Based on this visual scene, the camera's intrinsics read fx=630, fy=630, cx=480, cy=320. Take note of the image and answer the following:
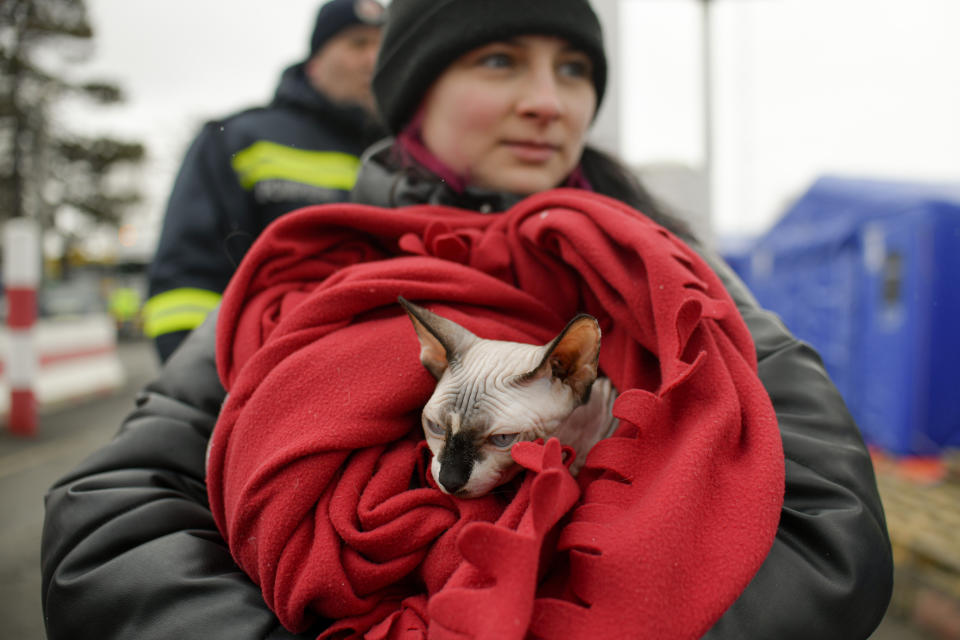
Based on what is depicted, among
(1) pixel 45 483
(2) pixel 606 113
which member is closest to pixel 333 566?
(2) pixel 606 113

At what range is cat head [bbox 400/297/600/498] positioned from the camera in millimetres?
908

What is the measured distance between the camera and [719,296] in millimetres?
A: 1060


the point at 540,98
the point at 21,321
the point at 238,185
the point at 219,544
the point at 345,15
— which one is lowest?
the point at 21,321

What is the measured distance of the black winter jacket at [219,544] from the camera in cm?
89

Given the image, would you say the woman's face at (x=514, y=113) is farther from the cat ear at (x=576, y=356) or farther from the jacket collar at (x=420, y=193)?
the cat ear at (x=576, y=356)

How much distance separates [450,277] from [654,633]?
627 millimetres

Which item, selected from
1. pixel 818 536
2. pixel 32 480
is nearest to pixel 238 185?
pixel 818 536

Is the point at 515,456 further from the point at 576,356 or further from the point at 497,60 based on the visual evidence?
the point at 497,60

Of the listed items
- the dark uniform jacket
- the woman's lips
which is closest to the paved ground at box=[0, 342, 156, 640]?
the dark uniform jacket

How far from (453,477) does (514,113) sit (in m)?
0.85

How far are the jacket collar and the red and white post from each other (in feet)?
21.0

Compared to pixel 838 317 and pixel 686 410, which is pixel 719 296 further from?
pixel 838 317

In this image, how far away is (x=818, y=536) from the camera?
0.93 metres

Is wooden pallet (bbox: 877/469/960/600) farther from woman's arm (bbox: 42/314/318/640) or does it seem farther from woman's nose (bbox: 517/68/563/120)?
woman's arm (bbox: 42/314/318/640)
